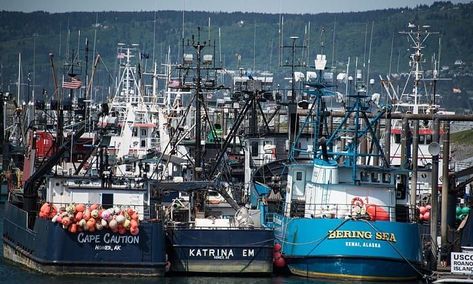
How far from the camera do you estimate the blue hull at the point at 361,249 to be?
4556 centimetres

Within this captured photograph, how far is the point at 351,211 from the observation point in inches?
1832

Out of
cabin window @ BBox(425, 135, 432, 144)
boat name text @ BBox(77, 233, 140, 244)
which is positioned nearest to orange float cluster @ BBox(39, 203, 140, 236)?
boat name text @ BBox(77, 233, 140, 244)

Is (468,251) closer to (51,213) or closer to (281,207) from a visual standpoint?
(281,207)

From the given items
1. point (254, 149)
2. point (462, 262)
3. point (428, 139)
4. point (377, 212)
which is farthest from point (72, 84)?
point (462, 262)

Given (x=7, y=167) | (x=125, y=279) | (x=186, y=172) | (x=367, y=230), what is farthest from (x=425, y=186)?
(x=7, y=167)

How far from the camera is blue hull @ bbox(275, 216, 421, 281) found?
1794 inches

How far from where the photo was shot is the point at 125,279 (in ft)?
149

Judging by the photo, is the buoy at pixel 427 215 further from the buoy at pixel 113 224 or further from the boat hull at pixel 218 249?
the buoy at pixel 113 224

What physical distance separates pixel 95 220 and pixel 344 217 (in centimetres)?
803

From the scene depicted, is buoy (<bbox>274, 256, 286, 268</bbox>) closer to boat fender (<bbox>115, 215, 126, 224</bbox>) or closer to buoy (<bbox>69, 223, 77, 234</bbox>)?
boat fender (<bbox>115, 215, 126, 224</bbox>)

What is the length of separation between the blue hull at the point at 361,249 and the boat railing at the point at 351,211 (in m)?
0.60

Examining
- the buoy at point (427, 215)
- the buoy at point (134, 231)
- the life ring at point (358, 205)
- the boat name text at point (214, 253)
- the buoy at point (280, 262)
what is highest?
the life ring at point (358, 205)

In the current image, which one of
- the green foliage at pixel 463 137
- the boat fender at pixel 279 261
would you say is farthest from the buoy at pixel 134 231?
the green foliage at pixel 463 137

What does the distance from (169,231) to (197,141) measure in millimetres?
8745
